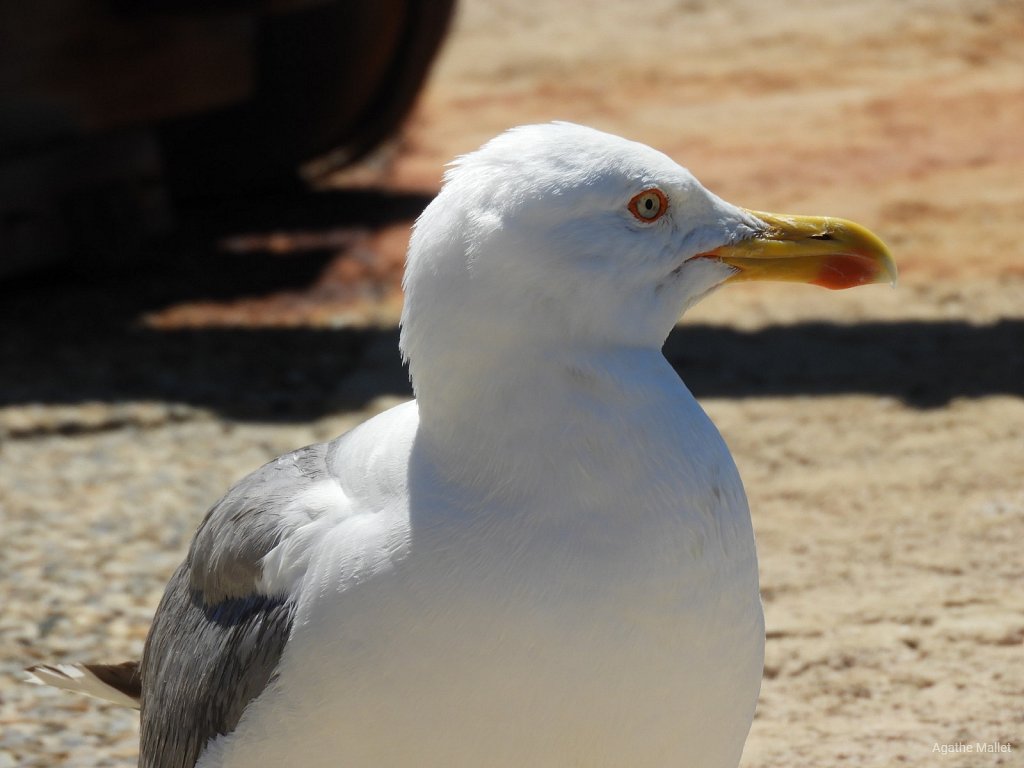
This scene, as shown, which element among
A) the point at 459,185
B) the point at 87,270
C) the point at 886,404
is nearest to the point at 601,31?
the point at 87,270

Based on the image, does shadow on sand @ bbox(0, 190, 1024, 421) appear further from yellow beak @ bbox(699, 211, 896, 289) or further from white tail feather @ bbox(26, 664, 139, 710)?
yellow beak @ bbox(699, 211, 896, 289)

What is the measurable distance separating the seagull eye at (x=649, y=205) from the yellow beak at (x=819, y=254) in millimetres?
207

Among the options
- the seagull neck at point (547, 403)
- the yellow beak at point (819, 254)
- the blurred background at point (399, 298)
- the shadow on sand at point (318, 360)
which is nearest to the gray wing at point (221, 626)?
the seagull neck at point (547, 403)

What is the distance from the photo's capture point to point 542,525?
207 cm

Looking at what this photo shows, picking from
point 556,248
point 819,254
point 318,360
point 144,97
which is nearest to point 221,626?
point 556,248

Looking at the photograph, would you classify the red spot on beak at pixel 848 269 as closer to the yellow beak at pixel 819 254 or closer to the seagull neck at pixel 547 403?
the yellow beak at pixel 819 254

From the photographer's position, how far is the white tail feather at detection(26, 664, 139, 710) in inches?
115

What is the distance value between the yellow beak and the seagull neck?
34 centimetres

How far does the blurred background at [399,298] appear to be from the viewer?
363 centimetres

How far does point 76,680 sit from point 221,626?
62 centimetres

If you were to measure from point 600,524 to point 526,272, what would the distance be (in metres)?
0.39

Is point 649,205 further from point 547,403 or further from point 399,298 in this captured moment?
point 399,298

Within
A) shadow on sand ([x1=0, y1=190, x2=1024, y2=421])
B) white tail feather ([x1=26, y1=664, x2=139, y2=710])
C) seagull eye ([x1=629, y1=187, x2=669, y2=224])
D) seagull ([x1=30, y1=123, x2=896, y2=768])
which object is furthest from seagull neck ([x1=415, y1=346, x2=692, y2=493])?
shadow on sand ([x1=0, y1=190, x2=1024, y2=421])

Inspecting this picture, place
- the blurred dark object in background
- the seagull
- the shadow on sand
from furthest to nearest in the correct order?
the blurred dark object in background < the shadow on sand < the seagull
